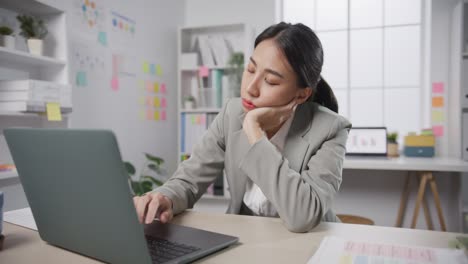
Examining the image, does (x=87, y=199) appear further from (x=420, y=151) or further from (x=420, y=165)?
(x=420, y=151)

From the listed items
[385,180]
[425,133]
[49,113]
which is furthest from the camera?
[385,180]

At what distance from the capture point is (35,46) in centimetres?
179

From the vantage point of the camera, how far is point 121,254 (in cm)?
61

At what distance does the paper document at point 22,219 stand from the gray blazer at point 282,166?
349 mm

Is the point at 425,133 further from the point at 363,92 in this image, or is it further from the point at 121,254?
the point at 121,254

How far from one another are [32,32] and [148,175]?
1515 millimetres

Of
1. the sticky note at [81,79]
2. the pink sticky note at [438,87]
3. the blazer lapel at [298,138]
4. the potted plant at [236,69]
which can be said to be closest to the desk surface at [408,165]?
the pink sticky note at [438,87]

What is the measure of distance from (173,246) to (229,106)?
675 millimetres

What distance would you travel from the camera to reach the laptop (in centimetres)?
56

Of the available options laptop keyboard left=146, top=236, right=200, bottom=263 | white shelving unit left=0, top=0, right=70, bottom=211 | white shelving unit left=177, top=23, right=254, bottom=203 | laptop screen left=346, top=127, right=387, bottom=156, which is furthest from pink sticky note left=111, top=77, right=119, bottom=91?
laptop keyboard left=146, top=236, right=200, bottom=263

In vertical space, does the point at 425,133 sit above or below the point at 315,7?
below

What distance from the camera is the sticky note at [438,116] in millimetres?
3002

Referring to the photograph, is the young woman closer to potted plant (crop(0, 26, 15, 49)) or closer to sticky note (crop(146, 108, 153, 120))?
potted plant (crop(0, 26, 15, 49))

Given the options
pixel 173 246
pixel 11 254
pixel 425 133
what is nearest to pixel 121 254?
pixel 173 246
